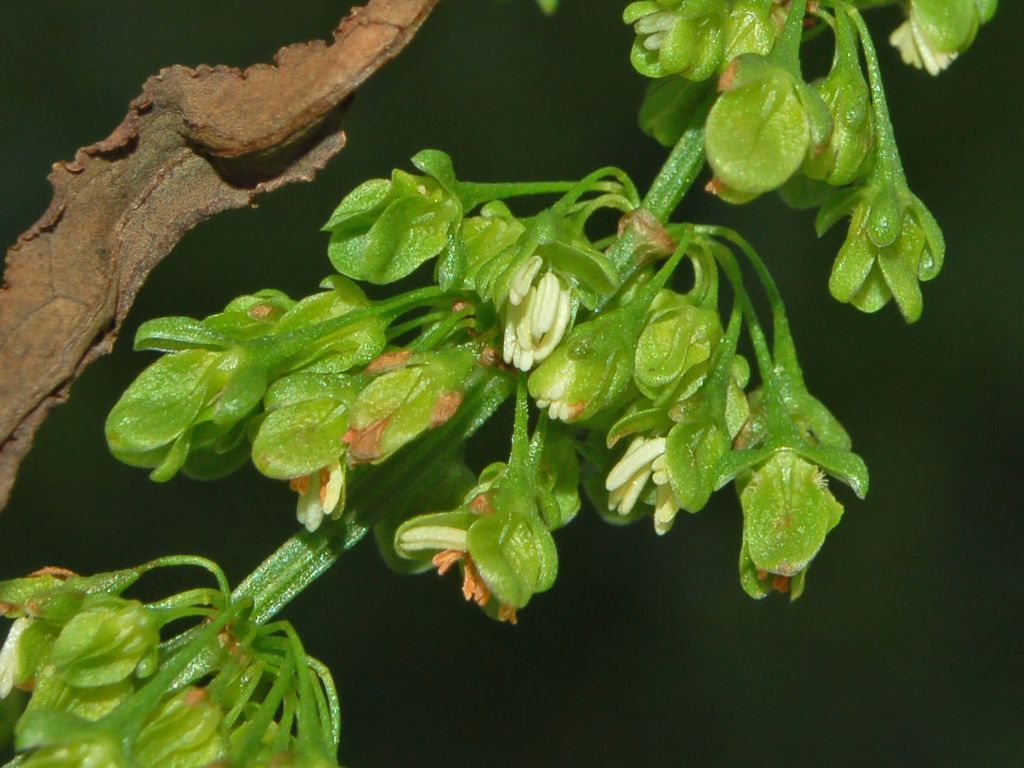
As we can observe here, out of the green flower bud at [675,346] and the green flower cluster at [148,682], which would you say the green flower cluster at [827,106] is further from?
the green flower cluster at [148,682]

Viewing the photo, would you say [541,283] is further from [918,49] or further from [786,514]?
[918,49]

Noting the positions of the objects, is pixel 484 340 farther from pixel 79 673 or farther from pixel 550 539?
pixel 79 673

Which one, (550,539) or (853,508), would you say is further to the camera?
(853,508)

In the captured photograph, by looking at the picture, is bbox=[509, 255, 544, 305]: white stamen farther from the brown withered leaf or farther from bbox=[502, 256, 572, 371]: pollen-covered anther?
the brown withered leaf

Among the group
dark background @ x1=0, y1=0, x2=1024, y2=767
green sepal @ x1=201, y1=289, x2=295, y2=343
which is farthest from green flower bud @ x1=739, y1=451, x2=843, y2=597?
dark background @ x1=0, y1=0, x2=1024, y2=767

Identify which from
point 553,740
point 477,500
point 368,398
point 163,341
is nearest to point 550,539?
point 477,500

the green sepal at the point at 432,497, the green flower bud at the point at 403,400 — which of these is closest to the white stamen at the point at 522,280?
the green flower bud at the point at 403,400
